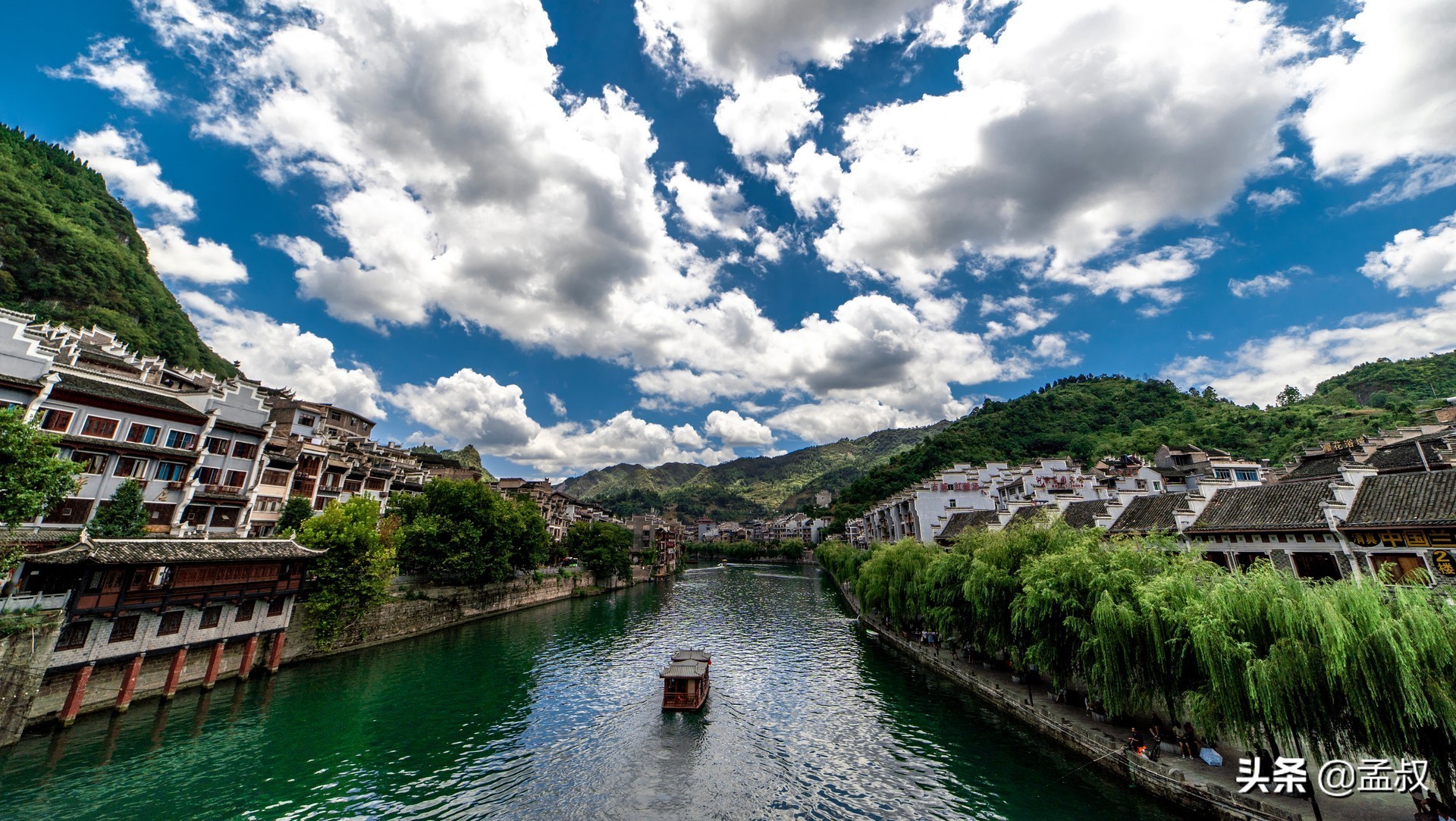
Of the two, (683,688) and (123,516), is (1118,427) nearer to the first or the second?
(683,688)

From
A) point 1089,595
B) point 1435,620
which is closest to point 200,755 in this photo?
point 1089,595

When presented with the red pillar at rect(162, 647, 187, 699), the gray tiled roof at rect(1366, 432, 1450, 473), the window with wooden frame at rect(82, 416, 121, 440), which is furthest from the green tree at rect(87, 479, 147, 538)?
the gray tiled roof at rect(1366, 432, 1450, 473)

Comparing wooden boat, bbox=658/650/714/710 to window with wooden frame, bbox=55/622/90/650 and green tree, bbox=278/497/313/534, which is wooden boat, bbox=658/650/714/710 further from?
green tree, bbox=278/497/313/534

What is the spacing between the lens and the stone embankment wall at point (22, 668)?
67.4 feet

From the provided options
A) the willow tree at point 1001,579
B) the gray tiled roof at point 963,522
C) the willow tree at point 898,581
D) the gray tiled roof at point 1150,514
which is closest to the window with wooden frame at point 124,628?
the willow tree at point 1001,579

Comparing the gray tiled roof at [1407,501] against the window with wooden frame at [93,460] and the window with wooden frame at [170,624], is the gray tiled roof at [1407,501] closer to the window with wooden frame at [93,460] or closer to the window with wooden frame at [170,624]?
the window with wooden frame at [170,624]

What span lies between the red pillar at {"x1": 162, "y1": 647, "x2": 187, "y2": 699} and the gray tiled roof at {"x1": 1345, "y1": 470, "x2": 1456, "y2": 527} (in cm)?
5838

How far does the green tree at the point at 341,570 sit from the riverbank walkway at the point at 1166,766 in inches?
1571

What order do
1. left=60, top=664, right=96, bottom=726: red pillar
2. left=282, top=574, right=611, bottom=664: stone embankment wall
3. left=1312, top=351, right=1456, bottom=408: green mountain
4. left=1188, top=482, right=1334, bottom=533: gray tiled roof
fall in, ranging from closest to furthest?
left=60, top=664, right=96, bottom=726: red pillar → left=1188, top=482, right=1334, bottom=533: gray tiled roof → left=282, top=574, right=611, bottom=664: stone embankment wall → left=1312, top=351, right=1456, bottom=408: green mountain

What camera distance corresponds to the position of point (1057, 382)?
17538cm

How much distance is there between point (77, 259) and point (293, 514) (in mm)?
85011

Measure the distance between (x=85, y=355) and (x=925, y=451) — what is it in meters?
139

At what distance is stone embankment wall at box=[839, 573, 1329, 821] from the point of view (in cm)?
1452

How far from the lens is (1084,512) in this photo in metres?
44.5
